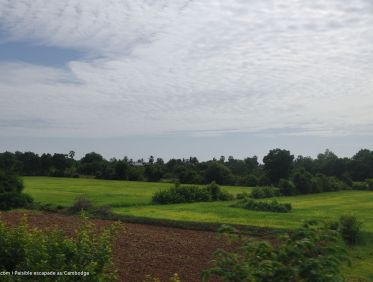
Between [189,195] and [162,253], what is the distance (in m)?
27.4

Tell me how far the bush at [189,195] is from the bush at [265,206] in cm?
621

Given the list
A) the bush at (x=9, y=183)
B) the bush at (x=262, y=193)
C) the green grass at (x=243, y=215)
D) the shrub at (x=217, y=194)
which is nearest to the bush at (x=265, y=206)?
the green grass at (x=243, y=215)

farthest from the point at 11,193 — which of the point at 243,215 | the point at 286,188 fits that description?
the point at 286,188

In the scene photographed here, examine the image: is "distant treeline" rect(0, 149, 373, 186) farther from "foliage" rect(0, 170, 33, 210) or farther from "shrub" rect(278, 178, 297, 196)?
"foliage" rect(0, 170, 33, 210)

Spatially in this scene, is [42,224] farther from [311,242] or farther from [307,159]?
[307,159]

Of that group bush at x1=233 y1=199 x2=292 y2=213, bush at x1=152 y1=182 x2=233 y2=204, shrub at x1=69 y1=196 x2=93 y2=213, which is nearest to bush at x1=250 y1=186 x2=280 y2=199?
bush at x1=152 y1=182 x2=233 y2=204

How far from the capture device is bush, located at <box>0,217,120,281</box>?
6068mm

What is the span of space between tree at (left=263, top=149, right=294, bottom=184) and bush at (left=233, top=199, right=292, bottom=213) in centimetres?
2687

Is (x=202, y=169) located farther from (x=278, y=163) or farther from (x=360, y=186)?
(x=360, y=186)

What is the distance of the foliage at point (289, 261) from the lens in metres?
4.19

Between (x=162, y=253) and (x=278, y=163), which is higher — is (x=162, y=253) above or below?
A: below

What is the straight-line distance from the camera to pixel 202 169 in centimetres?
8006

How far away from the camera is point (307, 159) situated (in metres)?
105

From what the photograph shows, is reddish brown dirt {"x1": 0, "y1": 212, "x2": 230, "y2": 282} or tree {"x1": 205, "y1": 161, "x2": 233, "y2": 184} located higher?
tree {"x1": 205, "y1": 161, "x2": 233, "y2": 184}
